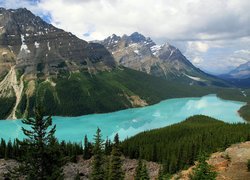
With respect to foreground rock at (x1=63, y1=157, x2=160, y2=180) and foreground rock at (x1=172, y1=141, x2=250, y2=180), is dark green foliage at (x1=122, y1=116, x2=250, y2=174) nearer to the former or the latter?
foreground rock at (x1=63, y1=157, x2=160, y2=180)

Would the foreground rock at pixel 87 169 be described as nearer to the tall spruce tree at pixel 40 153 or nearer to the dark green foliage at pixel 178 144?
the dark green foliage at pixel 178 144

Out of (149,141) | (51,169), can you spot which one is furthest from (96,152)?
(149,141)

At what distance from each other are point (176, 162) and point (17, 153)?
47.4m

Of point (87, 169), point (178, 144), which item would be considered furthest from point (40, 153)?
point (178, 144)

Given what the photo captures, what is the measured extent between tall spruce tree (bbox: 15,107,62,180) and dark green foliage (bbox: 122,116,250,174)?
184 feet

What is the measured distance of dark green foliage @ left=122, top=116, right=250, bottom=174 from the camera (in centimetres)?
10494

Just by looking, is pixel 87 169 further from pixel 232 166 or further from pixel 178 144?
pixel 232 166

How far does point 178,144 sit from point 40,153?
9291 centimetres

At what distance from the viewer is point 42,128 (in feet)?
126

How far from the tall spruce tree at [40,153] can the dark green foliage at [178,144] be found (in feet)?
184

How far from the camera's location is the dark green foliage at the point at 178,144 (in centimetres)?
10494

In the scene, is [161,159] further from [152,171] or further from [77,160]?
[77,160]

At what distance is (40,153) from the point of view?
3788cm

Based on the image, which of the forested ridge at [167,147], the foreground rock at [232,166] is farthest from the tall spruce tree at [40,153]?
the forested ridge at [167,147]
